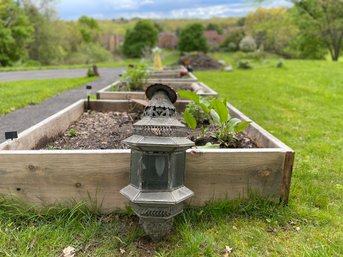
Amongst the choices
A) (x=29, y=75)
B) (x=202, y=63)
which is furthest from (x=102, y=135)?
(x=202, y=63)

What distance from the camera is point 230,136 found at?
250cm

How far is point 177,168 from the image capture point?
162cm

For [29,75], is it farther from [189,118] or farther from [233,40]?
[233,40]

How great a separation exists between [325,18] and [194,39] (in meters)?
13.2

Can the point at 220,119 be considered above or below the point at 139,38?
below

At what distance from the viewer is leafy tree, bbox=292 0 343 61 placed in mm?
20047

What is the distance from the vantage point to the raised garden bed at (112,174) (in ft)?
6.16

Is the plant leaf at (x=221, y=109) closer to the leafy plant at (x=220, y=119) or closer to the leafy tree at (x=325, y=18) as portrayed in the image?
the leafy plant at (x=220, y=119)

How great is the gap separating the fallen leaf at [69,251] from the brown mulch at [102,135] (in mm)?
1018

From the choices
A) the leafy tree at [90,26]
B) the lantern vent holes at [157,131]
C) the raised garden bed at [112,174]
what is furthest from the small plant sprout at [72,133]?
the leafy tree at [90,26]

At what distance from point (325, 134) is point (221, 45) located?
3083cm

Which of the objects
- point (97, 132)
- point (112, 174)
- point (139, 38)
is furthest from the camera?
point (139, 38)

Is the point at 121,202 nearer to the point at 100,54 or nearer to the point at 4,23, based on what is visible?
the point at 4,23

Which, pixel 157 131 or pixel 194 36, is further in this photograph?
pixel 194 36
